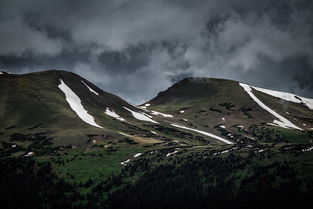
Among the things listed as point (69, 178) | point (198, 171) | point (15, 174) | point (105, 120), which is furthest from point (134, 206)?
point (105, 120)

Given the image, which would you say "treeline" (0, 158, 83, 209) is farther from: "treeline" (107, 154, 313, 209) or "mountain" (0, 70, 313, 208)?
"treeline" (107, 154, 313, 209)

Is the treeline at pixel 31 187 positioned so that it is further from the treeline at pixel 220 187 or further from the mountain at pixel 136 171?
the treeline at pixel 220 187

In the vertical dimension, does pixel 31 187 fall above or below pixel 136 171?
below

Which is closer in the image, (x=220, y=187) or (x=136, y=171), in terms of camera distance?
(x=220, y=187)

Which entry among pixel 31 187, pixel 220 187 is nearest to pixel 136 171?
pixel 220 187

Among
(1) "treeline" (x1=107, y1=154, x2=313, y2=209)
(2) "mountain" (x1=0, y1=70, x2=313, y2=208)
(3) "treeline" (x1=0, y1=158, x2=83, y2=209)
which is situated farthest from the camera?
(3) "treeline" (x1=0, y1=158, x2=83, y2=209)

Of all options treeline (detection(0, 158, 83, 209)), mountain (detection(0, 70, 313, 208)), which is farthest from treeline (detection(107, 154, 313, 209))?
treeline (detection(0, 158, 83, 209))

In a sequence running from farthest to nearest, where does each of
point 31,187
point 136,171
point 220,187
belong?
1. point 136,171
2. point 31,187
3. point 220,187

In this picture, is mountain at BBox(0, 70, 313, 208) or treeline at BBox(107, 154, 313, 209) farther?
mountain at BBox(0, 70, 313, 208)

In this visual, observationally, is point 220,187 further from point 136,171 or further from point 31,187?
point 31,187

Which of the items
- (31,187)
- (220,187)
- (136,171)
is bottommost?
(220,187)

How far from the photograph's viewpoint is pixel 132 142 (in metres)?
143

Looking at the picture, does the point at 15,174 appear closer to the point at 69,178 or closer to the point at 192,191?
the point at 69,178

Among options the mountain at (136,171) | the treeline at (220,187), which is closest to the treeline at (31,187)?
the mountain at (136,171)
